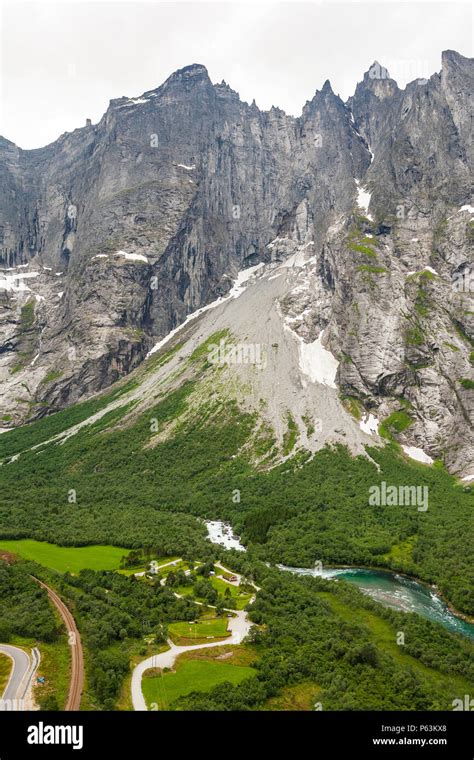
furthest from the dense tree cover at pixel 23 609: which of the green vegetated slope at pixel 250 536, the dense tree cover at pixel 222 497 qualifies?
the dense tree cover at pixel 222 497

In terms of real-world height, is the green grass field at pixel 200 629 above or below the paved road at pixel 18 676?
below

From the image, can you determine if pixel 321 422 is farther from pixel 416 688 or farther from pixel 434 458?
pixel 416 688

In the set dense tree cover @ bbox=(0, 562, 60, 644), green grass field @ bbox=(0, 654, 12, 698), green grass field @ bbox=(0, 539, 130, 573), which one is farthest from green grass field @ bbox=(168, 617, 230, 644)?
green grass field @ bbox=(0, 539, 130, 573)

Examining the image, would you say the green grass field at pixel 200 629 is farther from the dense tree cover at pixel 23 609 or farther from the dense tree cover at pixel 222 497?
the dense tree cover at pixel 222 497

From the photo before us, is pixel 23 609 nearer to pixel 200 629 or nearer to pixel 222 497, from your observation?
pixel 200 629

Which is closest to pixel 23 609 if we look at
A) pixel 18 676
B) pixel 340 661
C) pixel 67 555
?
pixel 18 676
